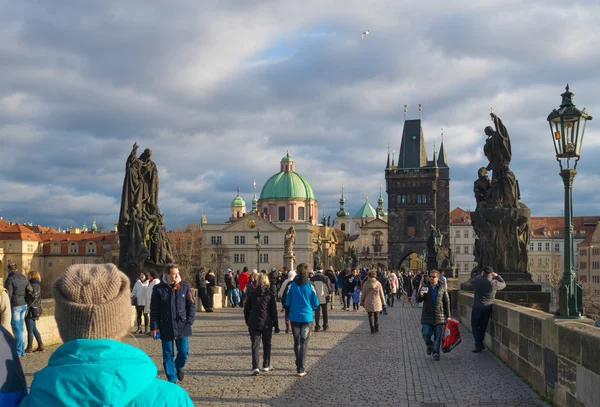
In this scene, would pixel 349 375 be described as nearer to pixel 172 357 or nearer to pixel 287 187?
pixel 172 357

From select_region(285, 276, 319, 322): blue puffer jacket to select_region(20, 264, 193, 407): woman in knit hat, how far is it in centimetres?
891

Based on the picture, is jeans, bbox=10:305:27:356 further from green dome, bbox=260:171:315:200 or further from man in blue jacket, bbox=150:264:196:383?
green dome, bbox=260:171:315:200

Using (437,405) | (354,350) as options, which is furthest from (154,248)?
(437,405)

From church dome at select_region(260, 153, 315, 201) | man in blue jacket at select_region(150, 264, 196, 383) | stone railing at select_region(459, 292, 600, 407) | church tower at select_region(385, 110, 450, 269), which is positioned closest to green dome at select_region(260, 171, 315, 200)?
church dome at select_region(260, 153, 315, 201)

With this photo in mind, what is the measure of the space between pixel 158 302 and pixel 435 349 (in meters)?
5.30

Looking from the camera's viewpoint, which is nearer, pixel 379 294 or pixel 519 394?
pixel 519 394

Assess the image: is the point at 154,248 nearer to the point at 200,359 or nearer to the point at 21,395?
the point at 200,359

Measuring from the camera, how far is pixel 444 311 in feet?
43.1

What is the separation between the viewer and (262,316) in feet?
37.4

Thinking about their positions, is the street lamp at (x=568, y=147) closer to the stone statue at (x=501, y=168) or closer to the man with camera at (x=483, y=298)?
the man with camera at (x=483, y=298)

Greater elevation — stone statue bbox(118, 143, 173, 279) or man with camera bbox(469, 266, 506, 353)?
stone statue bbox(118, 143, 173, 279)

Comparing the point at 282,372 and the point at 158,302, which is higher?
the point at 158,302

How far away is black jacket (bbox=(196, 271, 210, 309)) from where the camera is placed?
24984mm

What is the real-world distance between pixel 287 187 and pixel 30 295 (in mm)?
118601
